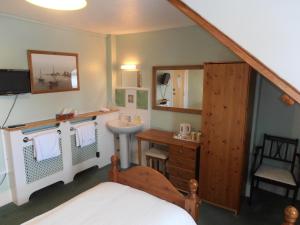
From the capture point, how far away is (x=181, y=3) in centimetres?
148

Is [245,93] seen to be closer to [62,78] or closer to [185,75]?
[185,75]

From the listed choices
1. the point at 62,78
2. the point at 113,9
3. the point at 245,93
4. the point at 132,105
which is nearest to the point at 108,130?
the point at 132,105

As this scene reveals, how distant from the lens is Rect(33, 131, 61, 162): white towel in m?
2.94

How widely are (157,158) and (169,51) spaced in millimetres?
1729

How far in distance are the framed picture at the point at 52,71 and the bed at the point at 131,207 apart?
78.0 inches

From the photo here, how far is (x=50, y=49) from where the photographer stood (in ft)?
10.8

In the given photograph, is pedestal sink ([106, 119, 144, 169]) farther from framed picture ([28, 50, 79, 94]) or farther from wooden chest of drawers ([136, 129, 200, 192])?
framed picture ([28, 50, 79, 94])

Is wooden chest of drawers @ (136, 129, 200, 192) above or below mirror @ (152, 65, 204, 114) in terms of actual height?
below

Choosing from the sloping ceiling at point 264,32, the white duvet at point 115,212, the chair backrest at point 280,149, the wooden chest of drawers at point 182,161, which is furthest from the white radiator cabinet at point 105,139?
the sloping ceiling at point 264,32

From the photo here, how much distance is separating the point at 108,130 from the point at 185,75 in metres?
1.76

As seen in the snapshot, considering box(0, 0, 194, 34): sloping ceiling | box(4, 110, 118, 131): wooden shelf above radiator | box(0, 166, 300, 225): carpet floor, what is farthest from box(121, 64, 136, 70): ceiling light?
box(0, 166, 300, 225): carpet floor

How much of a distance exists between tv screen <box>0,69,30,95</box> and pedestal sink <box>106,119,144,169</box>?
4.74ft

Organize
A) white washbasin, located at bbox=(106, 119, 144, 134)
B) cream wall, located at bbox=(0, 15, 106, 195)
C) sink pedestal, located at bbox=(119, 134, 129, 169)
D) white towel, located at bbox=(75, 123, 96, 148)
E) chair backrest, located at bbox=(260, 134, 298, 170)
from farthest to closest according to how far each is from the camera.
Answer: sink pedestal, located at bbox=(119, 134, 129, 169)
white washbasin, located at bbox=(106, 119, 144, 134)
white towel, located at bbox=(75, 123, 96, 148)
chair backrest, located at bbox=(260, 134, 298, 170)
cream wall, located at bbox=(0, 15, 106, 195)

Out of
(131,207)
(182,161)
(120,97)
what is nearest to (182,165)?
(182,161)
